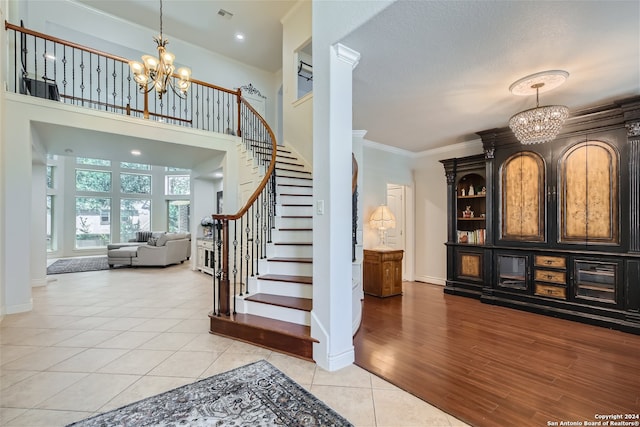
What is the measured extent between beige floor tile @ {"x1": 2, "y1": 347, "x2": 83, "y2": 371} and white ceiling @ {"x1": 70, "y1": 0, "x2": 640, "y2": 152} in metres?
3.67

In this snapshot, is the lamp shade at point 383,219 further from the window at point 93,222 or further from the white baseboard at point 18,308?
the window at point 93,222

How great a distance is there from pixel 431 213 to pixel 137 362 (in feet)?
17.1

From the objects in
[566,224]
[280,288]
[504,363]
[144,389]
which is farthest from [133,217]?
[566,224]

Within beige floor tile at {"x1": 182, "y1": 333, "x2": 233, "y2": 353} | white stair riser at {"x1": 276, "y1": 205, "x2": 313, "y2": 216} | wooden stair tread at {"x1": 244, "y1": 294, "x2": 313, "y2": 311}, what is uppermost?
white stair riser at {"x1": 276, "y1": 205, "x2": 313, "y2": 216}

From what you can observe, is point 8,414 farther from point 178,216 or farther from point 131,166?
point 131,166

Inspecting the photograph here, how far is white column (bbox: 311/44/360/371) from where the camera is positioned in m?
2.33

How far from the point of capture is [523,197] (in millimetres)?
4078

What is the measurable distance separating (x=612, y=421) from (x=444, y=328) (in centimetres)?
154

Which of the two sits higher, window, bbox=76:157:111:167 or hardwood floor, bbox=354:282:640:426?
window, bbox=76:157:111:167

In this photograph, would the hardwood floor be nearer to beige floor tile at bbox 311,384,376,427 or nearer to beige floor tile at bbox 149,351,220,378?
beige floor tile at bbox 311,384,376,427

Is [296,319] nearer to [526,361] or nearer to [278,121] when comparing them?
[526,361]

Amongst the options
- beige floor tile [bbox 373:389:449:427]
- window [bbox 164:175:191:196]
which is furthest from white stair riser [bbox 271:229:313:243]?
window [bbox 164:175:191:196]

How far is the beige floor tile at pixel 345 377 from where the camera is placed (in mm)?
2102

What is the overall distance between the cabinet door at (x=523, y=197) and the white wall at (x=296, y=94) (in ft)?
11.2
